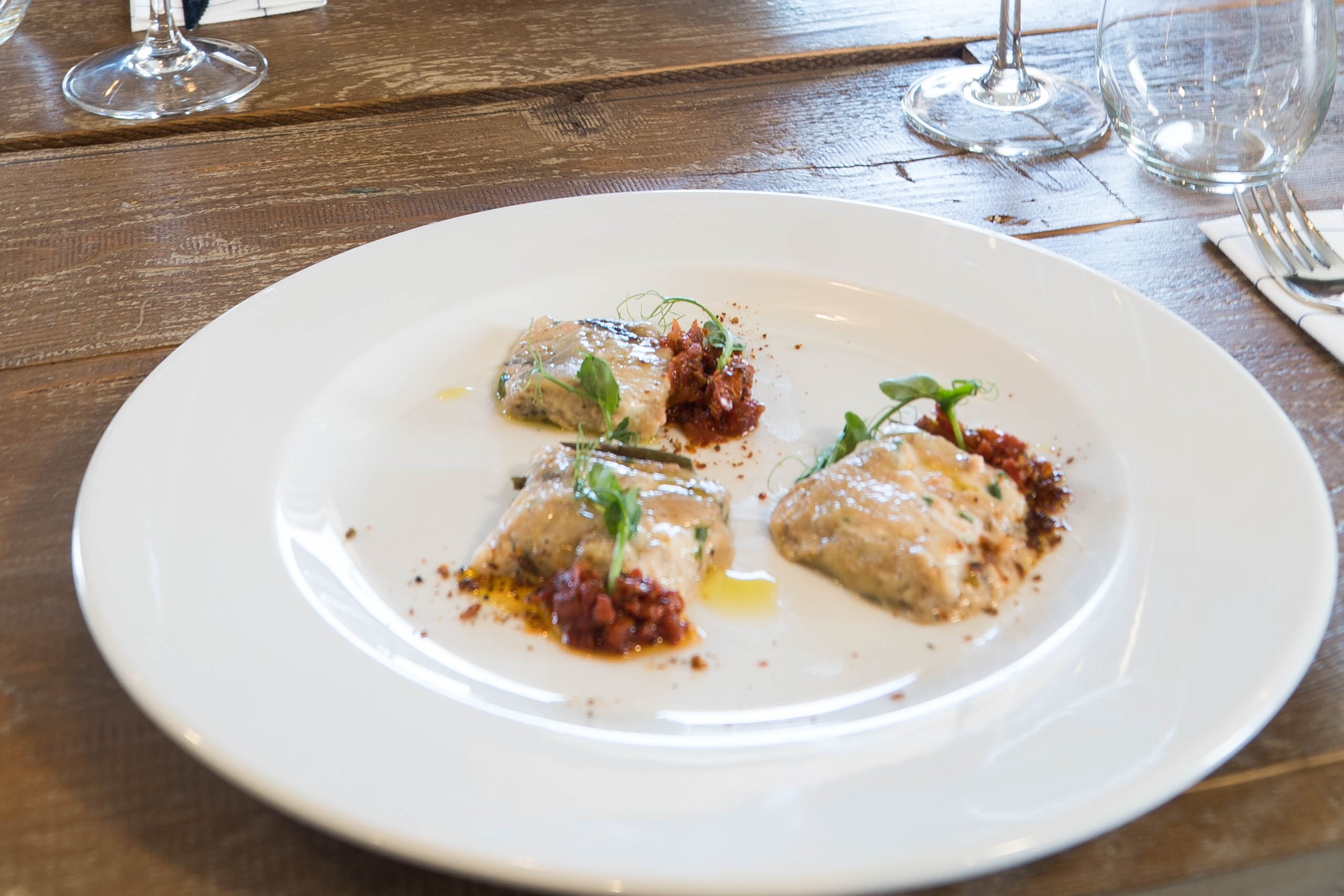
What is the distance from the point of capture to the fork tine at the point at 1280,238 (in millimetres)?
1783

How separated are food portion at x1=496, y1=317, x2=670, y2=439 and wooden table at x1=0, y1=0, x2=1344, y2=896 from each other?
542mm

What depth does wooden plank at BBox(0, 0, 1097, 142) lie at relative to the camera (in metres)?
2.58

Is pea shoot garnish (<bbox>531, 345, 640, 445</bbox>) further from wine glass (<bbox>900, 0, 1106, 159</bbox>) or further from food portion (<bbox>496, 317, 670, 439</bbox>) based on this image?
wine glass (<bbox>900, 0, 1106, 159</bbox>)

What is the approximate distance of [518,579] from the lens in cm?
138

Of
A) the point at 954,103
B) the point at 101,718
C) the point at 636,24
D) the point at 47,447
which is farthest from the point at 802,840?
the point at 636,24

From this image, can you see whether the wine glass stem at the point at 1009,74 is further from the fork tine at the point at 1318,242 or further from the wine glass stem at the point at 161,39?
the wine glass stem at the point at 161,39

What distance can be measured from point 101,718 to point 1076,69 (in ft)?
8.00

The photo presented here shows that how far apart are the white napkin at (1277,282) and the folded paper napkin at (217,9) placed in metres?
2.41

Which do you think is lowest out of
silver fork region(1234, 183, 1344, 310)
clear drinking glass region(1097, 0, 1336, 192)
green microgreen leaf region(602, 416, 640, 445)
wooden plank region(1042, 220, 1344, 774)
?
green microgreen leaf region(602, 416, 640, 445)

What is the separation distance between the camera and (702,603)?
1347 mm

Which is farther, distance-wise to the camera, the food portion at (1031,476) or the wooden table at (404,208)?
the food portion at (1031,476)

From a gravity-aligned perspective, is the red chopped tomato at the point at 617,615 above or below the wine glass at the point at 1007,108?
below

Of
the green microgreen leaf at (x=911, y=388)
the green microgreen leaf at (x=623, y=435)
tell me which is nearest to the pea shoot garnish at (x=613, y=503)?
the green microgreen leaf at (x=623, y=435)

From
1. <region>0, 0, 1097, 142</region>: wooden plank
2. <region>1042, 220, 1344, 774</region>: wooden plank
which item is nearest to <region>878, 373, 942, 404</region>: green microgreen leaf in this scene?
<region>1042, 220, 1344, 774</region>: wooden plank
